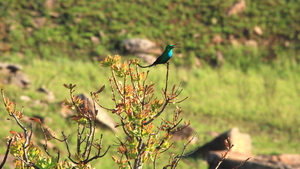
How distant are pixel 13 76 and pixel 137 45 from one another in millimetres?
11926

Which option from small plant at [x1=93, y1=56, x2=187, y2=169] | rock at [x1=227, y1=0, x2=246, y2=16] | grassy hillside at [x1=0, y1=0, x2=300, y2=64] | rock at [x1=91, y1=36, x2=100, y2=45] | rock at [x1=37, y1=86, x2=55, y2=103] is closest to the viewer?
small plant at [x1=93, y1=56, x2=187, y2=169]

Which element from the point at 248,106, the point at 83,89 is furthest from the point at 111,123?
the point at 248,106

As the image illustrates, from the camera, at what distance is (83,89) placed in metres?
27.0

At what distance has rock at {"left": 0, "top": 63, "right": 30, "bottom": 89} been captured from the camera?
23531mm

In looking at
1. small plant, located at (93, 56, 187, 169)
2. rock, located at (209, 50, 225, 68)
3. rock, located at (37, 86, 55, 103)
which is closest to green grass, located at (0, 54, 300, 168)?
rock, located at (37, 86, 55, 103)

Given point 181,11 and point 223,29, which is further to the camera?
point 181,11

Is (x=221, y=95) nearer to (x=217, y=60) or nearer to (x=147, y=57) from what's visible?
(x=217, y=60)

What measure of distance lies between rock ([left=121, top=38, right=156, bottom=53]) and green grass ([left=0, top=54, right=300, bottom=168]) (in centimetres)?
251

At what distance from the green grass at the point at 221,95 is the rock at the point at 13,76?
57cm

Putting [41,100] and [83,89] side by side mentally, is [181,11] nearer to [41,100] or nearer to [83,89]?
[83,89]

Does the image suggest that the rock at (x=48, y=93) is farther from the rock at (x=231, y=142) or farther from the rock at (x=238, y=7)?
the rock at (x=238, y=7)

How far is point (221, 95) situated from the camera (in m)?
29.4

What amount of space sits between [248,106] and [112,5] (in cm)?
1804

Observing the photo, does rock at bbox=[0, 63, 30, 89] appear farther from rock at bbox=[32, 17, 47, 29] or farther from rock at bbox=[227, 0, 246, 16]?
rock at bbox=[227, 0, 246, 16]
